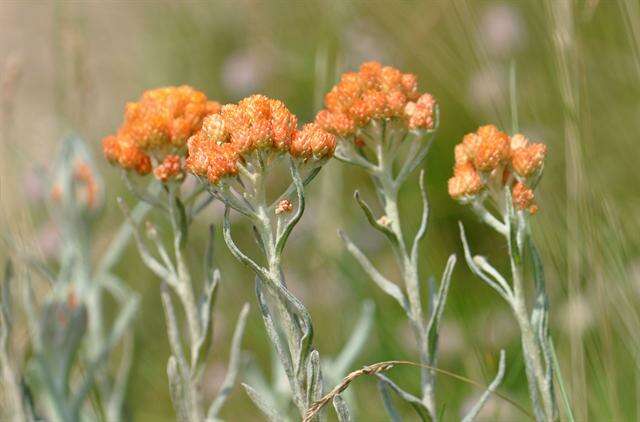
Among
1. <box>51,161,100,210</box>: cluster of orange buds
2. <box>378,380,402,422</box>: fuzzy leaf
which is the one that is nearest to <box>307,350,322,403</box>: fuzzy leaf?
<box>378,380,402,422</box>: fuzzy leaf

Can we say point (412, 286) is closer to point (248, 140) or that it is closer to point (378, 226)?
point (378, 226)

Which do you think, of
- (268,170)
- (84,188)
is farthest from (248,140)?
(84,188)

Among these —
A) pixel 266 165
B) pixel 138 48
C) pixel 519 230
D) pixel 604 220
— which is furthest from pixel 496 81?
pixel 138 48

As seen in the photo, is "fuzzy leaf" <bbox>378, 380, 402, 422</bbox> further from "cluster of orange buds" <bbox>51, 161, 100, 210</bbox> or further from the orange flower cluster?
"cluster of orange buds" <bbox>51, 161, 100, 210</bbox>

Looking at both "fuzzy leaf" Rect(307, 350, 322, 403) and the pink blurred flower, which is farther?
the pink blurred flower

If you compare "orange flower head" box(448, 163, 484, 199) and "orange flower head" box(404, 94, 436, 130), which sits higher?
"orange flower head" box(404, 94, 436, 130)

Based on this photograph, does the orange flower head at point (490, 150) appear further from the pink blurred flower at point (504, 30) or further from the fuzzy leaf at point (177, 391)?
the pink blurred flower at point (504, 30)
